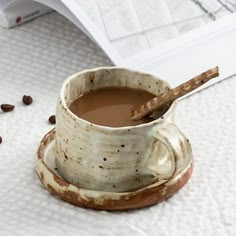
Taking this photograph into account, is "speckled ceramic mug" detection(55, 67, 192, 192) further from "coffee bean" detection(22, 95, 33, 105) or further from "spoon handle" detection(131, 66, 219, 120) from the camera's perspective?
"coffee bean" detection(22, 95, 33, 105)

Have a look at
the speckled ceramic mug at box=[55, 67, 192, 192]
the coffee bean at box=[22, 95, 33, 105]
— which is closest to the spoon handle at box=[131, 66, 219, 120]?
the speckled ceramic mug at box=[55, 67, 192, 192]

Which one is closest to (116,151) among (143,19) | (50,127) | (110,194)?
(110,194)

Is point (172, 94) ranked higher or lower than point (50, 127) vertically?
higher

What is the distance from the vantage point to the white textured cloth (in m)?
0.83

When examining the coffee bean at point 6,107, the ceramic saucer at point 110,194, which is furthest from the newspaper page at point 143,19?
the ceramic saucer at point 110,194

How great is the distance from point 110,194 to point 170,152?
0.09 metres

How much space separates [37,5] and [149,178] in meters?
0.48

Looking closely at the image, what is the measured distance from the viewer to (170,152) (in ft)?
2.66

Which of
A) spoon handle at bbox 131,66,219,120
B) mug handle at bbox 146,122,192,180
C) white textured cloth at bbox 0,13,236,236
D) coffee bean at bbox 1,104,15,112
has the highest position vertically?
spoon handle at bbox 131,66,219,120

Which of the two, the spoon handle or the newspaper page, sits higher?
the spoon handle

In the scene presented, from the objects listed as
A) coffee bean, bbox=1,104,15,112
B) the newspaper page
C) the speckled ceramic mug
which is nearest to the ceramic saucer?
the speckled ceramic mug

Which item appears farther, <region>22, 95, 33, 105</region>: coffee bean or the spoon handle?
<region>22, 95, 33, 105</region>: coffee bean

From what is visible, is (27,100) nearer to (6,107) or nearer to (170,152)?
(6,107)

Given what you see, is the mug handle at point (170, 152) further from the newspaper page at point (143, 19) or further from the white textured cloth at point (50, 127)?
the newspaper page at point (143, 19)
